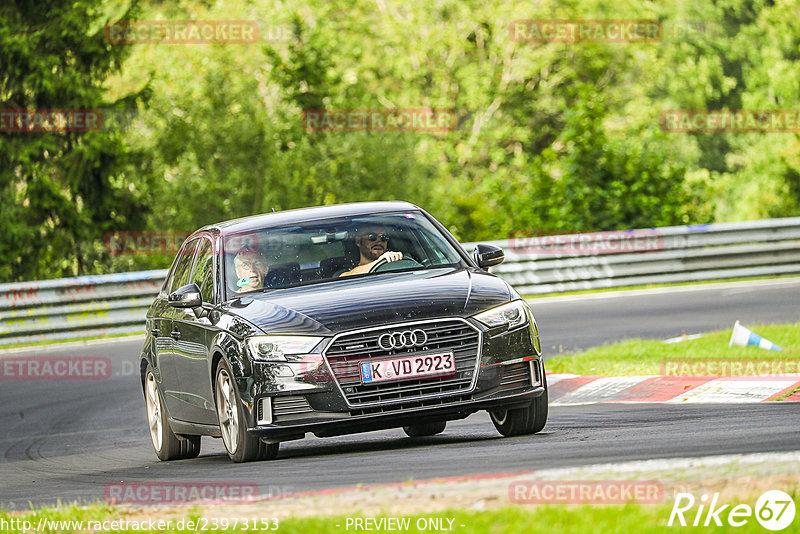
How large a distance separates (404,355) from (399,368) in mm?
81

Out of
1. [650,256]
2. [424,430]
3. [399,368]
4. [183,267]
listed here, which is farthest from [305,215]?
[650,256]

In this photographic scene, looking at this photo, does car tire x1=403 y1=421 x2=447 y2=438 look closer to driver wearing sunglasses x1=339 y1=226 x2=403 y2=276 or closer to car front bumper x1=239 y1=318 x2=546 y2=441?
driver wearing sunglasses x1=339 y1=226 x2=403 y2=276

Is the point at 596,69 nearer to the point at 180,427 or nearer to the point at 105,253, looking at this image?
the point at 105,253

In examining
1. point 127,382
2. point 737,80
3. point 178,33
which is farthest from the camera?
point 737,80

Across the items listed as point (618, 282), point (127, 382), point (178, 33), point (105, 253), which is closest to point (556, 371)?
point (127, 382)

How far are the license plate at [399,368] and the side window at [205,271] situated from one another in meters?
1.71

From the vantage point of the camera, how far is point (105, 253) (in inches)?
1270

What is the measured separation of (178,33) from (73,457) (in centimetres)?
3799

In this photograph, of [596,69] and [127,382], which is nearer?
[127,382]

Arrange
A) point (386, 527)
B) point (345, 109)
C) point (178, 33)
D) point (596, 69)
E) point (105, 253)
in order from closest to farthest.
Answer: point (386, 527) → point (105, 253) → point (345, 109) → point (178, 33) → point (596, 69)

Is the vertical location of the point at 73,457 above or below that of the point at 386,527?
below

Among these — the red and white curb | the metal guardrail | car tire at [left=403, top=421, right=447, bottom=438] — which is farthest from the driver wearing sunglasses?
the metal guardrail

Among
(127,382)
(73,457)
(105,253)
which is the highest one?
(73,457)

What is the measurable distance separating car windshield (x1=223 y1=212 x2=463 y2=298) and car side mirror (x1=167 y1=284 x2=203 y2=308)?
21cm
